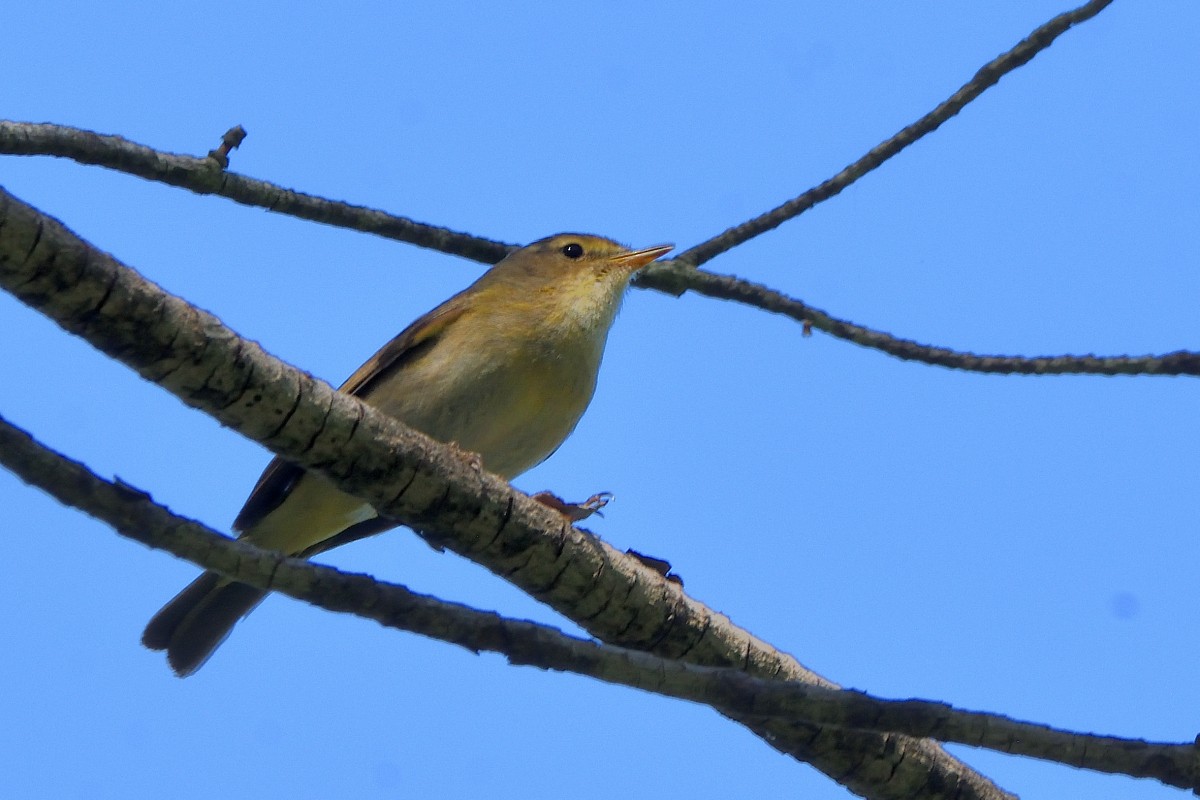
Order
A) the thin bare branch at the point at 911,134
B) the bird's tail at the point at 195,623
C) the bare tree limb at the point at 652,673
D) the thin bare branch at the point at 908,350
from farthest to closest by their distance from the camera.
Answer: the bird's tail at the point at 195,623 → the thin bare branch at the point at 911,134 → the thin bare branch at the point at 908,350 → the bare tree limb at the point at 652,673

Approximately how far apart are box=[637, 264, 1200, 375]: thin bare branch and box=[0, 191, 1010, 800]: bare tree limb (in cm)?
164

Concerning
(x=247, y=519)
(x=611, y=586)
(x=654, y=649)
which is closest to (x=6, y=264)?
(x=611, y=586)

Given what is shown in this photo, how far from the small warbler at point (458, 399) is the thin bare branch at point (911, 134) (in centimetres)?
82

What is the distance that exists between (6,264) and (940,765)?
3.83m

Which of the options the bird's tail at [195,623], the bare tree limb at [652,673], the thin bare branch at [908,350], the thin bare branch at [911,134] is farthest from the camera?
the bird's tail at [195,623]

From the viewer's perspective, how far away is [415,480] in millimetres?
4305

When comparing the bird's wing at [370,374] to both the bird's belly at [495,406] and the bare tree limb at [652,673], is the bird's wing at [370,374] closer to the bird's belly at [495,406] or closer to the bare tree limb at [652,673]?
the bird's belly at [495,406]

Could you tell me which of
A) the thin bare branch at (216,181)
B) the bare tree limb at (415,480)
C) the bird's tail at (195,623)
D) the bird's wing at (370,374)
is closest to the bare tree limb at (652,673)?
the bare tree limb at (415,480)

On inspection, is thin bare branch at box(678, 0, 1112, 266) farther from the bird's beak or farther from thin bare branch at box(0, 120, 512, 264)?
thin bare branch at box(0, 120, 512, 264)

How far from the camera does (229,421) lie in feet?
13.2

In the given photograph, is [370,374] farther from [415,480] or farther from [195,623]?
[415,480]

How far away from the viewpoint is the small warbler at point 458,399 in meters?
6.23

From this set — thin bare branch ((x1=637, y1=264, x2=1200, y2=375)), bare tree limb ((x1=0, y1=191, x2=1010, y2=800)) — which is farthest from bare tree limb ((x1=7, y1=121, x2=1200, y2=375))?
bare tree limb ((x1=0, y1=191, x2=1010, y2=800))

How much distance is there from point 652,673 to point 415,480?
42.7 inches
